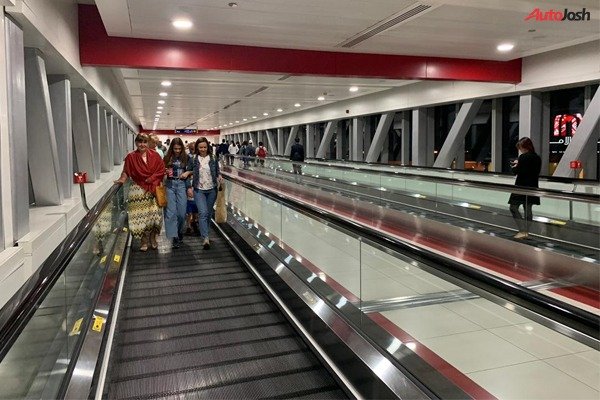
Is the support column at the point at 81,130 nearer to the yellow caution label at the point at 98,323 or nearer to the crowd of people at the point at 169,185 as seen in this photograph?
the crowd of people at the point at 169,185

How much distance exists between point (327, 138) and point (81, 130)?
667 inches

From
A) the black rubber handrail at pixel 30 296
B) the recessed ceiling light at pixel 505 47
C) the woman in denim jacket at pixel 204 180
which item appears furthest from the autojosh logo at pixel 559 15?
the black rubber handrail at pixel 30 296

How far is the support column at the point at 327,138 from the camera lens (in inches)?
992

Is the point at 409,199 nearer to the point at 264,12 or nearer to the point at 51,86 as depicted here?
the point at 264,12

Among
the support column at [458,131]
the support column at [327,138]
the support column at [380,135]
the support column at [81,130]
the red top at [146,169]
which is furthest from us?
the support column at [327,138]

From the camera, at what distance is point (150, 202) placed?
6.98 meters

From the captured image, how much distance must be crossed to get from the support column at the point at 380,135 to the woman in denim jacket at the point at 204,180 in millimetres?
13172

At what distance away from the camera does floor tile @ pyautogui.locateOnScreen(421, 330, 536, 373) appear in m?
3.29

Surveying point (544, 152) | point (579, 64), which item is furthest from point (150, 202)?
point (544, 152)

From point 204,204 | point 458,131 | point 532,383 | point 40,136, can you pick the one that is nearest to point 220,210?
point 204,204

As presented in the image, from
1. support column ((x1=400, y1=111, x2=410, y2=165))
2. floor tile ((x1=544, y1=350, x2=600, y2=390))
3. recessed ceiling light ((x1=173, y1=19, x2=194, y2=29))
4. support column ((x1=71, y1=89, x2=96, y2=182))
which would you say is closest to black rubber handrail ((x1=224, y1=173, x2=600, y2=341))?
floor tile ((x1=544, y1=350, x2=600, y2=390))

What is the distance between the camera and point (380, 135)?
1994 centimetres

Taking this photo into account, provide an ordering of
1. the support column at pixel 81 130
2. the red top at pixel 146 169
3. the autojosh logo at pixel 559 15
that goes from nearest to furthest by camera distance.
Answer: the red top at pixel 146 169
the autojosh logo at pixel 559 15
the support column at pixel 81 130

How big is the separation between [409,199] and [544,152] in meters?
4.14
